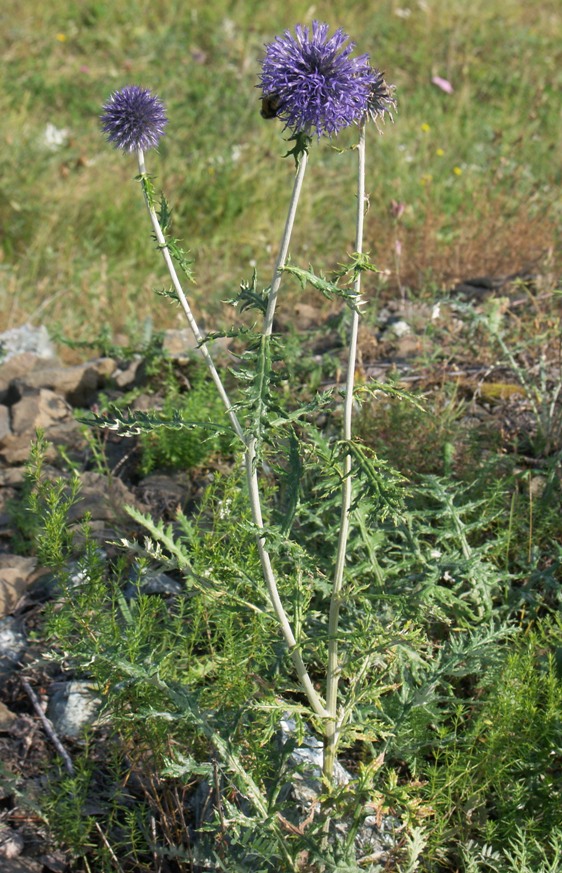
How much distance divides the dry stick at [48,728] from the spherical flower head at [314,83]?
1.79 metres

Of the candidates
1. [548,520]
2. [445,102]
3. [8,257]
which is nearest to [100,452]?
[548,520]

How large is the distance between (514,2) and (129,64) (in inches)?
158

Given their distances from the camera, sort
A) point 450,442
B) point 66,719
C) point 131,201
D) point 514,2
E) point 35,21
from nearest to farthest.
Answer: point 66,719 → point 450,442 → point 131,201 → point 35,21 → point 514,2

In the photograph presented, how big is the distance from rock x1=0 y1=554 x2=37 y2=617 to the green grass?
186 centimetres

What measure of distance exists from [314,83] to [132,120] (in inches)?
21.3

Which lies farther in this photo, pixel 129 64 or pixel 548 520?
pixel 129 64

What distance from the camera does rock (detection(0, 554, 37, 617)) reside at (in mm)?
3215

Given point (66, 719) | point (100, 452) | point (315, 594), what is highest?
point (100, 452)

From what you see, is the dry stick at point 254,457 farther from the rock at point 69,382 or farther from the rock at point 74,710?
the rock at point 69,382

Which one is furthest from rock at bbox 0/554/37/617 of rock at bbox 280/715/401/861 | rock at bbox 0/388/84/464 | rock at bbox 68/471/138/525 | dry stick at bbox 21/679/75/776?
rock at bbox 280/715/401/861

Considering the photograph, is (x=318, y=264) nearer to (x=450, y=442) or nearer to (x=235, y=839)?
(x=450, y=442)

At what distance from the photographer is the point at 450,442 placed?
343cm

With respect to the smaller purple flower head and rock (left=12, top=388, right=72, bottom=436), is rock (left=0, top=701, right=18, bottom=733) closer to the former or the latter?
rock (left=12, top=388, right=72, bottom=436)

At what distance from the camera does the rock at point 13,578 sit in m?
3.21
